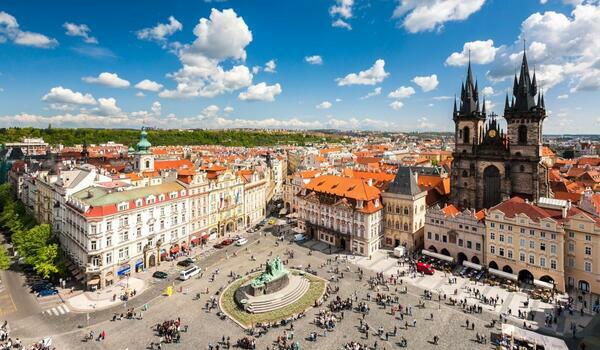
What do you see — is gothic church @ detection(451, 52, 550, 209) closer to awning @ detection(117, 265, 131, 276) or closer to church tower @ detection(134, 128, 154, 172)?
awning @ detection(117, 265, 131, 276)

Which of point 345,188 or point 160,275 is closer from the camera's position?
point 160,275

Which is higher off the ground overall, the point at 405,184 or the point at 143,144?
the point at 143,144

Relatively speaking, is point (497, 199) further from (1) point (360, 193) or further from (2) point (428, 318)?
(2) point (428, 318)

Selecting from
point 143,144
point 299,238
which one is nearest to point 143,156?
point 143,144

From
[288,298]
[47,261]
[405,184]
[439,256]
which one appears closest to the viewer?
[288,298]

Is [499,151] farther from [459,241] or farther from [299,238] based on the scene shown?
[299,238]

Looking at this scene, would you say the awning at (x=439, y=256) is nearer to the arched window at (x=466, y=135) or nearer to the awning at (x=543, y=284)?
the awning at (x=543, y=284)
